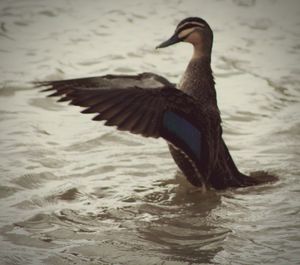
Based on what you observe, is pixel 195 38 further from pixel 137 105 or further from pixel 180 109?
pixel 137 105

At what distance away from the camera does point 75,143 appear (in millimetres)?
6945

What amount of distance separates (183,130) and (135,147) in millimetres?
1412

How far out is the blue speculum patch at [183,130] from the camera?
552 cm

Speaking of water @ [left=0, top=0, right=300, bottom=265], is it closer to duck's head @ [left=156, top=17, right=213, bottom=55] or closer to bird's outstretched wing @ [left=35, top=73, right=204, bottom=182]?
bird's outstretched wing @ [left=35, top=73, right=204, bottom=182]

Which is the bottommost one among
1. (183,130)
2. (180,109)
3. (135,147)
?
(135,147)

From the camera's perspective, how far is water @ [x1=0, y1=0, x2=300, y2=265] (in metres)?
5.24

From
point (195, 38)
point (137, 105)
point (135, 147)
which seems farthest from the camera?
point (135, 147)

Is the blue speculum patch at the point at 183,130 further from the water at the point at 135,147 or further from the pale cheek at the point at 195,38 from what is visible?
the pale cheek at the point at 195,38

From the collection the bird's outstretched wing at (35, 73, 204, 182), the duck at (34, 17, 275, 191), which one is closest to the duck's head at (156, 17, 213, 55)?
the duck at (34, 17, 275, 191)

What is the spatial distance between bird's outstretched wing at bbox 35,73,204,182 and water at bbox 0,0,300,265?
645 mm

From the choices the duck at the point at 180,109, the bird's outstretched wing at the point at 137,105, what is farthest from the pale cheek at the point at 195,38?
the bird's outstretched wing at the point at 137,105

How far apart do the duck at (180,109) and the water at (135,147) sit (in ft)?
0.78

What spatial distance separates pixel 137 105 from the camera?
17.9 feet

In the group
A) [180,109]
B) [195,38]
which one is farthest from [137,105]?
[195,38]
